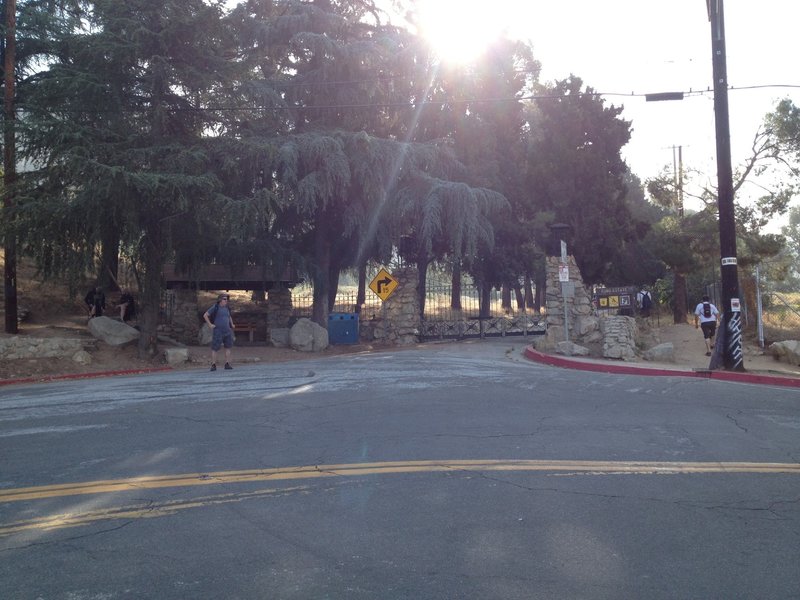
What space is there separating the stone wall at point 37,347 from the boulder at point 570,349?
1284 cm

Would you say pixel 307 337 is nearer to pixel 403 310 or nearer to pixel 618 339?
pixel 403 310

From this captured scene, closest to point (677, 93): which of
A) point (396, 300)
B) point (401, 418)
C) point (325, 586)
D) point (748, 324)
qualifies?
point (748, 324)

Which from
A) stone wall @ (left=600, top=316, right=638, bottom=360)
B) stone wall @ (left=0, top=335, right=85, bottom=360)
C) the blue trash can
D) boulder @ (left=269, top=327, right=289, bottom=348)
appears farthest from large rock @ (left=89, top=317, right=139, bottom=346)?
stone wall @ (left=600, top=316, right=638, bottom=360)

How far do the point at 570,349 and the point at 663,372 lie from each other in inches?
174

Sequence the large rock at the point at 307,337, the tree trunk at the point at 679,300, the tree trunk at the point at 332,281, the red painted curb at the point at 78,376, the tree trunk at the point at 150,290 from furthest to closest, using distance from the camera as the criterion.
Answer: the tree trunk at the point at 332,281, the tree trunk at the point at 679,300, the large rock at the point at 307,337, the tree trunk at the point at 150,290, the red painted curb at the point at 78,376

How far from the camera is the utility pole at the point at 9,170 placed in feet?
65.6

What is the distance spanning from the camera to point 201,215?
20219mm

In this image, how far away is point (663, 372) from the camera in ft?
53.4

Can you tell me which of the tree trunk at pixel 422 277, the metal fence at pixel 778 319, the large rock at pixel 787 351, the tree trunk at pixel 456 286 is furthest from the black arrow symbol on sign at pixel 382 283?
the large rock at pixel 787 351

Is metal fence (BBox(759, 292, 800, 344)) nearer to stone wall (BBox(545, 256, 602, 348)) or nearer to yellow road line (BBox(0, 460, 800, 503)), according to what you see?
stone wall (BBox(545, 256, 602, 348))

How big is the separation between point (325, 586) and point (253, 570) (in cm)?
54

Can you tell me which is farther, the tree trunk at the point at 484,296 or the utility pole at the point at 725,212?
the tree trunk at the point at 484,296

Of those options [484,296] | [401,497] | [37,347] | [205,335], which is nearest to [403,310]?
[205,335]

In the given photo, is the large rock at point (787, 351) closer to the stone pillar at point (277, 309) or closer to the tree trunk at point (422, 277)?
the tree trunk at point (422, 277)
